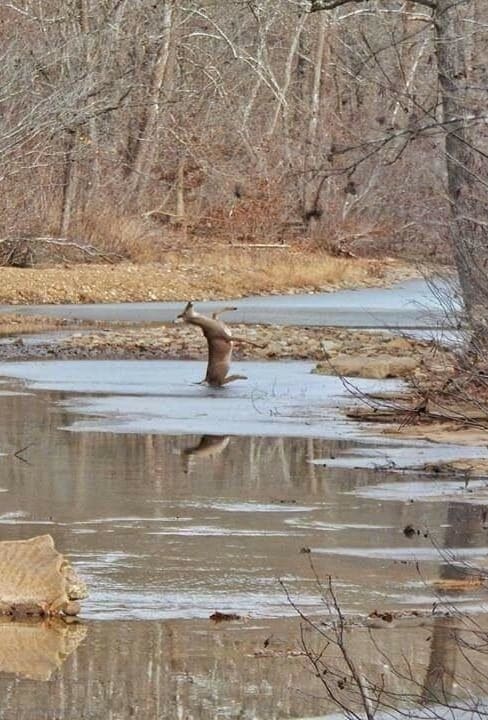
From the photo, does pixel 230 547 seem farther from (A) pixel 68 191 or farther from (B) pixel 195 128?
(B) pixel 195 128

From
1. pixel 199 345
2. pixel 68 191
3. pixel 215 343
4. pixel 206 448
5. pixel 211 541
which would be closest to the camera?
pixel 211 541

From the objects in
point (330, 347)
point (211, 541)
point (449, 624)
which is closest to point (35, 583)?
point (449, 624)

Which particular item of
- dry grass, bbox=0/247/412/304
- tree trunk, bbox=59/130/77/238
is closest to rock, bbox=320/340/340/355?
dry grass, bbox=0/247/412/304

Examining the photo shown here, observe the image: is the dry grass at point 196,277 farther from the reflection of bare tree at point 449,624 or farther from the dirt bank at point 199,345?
the reflection of bare tree at point 449,624

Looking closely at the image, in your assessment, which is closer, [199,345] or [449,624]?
[449,624]

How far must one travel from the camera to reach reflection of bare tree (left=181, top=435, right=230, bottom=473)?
14511 millimetres

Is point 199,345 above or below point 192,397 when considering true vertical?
below

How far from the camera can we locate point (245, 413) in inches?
698

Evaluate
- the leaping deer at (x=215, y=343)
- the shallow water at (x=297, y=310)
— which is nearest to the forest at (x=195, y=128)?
the shallow water at (x=297, y=310)

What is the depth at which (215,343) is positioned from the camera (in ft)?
64.3

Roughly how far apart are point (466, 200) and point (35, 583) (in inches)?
389

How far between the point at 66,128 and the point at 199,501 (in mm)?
29546

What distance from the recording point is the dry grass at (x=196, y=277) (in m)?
35.5

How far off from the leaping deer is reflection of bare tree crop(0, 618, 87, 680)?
1098 centimetres
